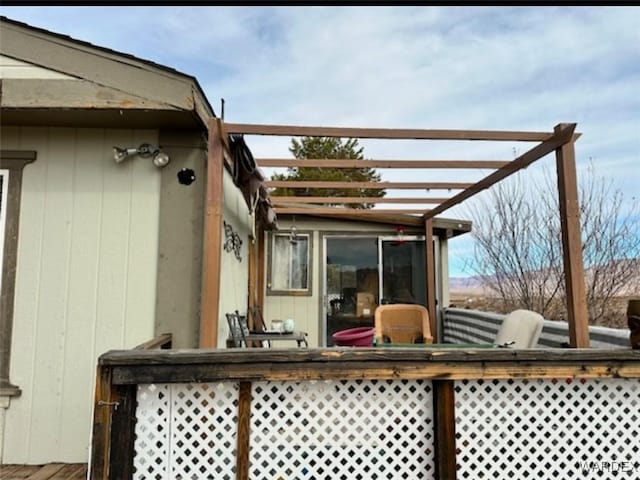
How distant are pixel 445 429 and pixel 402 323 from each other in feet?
9.25

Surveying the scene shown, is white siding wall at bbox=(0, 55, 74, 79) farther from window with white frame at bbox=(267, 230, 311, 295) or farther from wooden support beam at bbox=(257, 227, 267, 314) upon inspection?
window with white frame at bbox=(267, 230, 311, 295)

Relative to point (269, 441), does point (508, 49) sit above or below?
above

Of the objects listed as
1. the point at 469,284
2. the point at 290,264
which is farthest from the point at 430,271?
the point at 469,284

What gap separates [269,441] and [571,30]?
5309 mm

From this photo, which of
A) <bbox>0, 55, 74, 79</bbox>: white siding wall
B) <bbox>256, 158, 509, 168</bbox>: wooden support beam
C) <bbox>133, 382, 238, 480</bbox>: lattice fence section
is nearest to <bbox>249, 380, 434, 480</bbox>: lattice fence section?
<bbox>133, 382, 238, 480</bbox>: lattice fence section

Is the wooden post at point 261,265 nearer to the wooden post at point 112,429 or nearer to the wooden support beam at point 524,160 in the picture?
the wooden support beam at point 524,160

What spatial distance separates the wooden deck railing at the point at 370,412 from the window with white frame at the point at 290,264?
4.59m

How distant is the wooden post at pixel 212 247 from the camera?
2545 mm

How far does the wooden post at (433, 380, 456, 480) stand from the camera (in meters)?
2.00

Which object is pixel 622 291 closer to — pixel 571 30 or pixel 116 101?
pixel 571 30

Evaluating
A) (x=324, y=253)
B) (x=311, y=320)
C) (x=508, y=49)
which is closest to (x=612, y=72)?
(x=508, y=49)

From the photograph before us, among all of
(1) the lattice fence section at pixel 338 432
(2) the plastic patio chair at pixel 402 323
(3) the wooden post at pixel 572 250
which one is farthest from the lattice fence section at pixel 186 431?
(2) the plastic patio chair at pixel 402 323

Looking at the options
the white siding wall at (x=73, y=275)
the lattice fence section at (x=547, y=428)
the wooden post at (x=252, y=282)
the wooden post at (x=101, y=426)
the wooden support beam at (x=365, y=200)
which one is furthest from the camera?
the wooden post at (x=252, y=282)

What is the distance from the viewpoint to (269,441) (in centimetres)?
203
